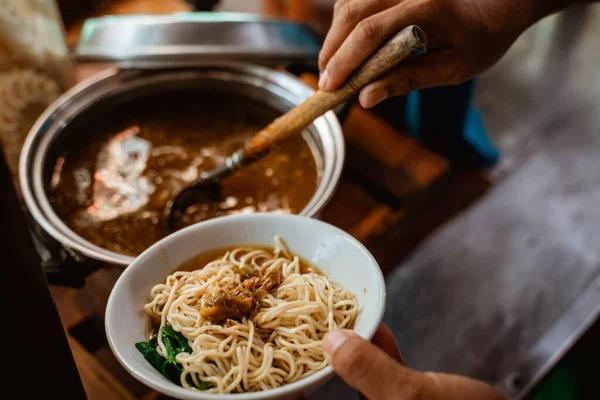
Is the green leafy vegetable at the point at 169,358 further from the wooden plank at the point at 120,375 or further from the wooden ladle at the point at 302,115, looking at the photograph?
the wooden ladle at the point at 302,115

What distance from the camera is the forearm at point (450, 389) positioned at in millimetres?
934

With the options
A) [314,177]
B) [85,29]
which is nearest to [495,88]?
[314,177]

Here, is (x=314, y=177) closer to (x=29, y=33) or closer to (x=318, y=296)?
(x=318, y=296)

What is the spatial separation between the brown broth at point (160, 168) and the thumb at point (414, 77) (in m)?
0.55

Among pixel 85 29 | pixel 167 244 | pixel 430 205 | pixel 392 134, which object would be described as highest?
pixel 85 29

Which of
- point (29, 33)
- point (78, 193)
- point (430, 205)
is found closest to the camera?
point (78, 193)

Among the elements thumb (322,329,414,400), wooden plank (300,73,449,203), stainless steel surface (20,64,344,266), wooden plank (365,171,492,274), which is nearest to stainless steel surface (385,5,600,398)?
wooden plank (365,171,492,274)

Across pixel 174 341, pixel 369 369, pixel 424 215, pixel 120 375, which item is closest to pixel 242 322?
pixel 174 341

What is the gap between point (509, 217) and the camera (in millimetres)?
2365

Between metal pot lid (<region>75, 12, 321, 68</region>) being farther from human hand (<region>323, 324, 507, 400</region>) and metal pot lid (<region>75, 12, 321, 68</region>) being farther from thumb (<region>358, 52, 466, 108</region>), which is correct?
human hand (<region>323, 324, 507, 400</region>)

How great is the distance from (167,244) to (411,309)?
111 cm

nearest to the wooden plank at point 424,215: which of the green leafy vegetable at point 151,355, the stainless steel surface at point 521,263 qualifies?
the stainless steel surface at point 521,263

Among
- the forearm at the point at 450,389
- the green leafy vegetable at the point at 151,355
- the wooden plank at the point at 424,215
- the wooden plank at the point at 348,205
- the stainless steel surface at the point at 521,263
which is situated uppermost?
the green leafy vegetable at the point at 151,355

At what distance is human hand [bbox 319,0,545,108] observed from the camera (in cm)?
135
